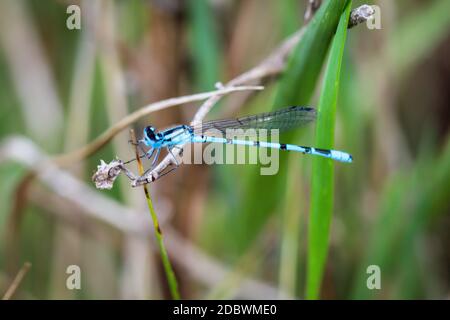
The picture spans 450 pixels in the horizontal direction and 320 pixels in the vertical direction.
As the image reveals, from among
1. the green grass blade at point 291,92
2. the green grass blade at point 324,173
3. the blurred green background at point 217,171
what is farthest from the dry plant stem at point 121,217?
the green grass blade at point 324,173

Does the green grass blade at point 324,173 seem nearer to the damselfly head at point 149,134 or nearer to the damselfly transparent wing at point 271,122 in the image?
the damselfly transparent wing at point 271,122

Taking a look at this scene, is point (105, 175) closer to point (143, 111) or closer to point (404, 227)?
point (143, 111)

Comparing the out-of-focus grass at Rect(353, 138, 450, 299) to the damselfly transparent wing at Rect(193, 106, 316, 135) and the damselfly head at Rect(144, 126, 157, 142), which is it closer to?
the damselfly transparent wing at Rect(193, 106, 316, 135)

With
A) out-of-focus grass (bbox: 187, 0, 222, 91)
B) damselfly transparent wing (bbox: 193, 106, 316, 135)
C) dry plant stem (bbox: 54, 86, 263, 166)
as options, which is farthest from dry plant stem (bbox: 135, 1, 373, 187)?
out-of-focus grass (bbox: 187, 0, 222, 91)

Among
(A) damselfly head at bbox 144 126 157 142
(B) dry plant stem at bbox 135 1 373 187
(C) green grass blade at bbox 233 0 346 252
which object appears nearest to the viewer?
(C) green grass blade at bbox 233 0 346 252

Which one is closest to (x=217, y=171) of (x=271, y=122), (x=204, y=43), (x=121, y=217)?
(x=121, y=217)
